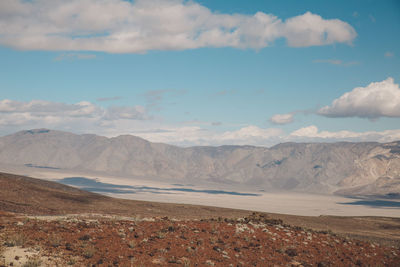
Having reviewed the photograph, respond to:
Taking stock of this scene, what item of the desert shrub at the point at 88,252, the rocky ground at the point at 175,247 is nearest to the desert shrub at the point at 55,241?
the rocky ground at the point at 175,247

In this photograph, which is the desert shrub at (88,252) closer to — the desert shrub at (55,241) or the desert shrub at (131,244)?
the desert shrub at (55,241)

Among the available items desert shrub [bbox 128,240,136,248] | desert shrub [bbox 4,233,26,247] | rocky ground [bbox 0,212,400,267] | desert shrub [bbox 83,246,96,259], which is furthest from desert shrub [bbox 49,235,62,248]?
desert shrub [bbox 128,240,136,248]

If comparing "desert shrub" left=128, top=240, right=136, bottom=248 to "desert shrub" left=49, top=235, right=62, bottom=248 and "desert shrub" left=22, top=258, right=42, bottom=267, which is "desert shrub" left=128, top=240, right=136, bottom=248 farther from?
"desert shrub" left=22, top=258, right=42, bottom=267

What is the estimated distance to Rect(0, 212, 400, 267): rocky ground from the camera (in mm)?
16281

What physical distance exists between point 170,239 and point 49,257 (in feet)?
24.6

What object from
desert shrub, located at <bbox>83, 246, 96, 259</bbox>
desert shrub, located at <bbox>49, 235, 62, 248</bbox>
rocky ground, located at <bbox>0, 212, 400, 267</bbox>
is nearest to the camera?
rocky ground, located at <bbox>0, 212, 400, 267</bbox>

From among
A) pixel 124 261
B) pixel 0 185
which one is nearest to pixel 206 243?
pixel 124 261

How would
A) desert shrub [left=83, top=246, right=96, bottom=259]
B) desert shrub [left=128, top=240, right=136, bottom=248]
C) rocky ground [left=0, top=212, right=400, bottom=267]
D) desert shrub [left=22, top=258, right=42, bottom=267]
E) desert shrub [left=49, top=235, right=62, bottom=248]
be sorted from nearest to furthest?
desert shrub [left=22, top=258, right=42, bottom=267], rocky ground [left=0, top=212, right=400, bottom=267], desert shrub [left=83, top=246, right=96, bottom=259], desert shrub [left=49, top=235, right=62, bottom=248], desert shrub [left=128, top=240, right=136, bottom=248]

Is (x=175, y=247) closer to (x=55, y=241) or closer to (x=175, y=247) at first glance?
(x=175, y=247)

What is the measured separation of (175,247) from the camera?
19625 mm

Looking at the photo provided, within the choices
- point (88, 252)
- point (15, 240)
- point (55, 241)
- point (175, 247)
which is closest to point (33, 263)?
point (88, 252)

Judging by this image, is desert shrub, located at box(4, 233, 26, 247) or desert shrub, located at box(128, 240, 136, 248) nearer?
desert shrub, located at box(4, 233, 26, 247)

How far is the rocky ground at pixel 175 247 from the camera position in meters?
16.3

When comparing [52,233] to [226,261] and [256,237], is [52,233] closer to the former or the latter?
[226,261]
